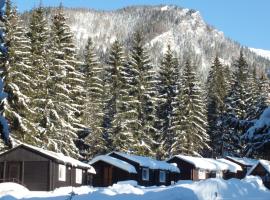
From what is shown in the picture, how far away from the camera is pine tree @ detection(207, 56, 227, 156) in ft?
248

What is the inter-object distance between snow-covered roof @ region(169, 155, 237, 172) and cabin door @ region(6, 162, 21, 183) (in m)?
23.6

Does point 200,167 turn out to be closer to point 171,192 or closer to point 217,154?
point 217,154

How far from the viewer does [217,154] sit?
7981cm

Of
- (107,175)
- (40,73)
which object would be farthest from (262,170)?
(40,73)

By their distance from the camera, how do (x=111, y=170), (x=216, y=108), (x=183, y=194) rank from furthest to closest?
(x=216, y=108) < (x=111, y=170) < (x=183, y=194)

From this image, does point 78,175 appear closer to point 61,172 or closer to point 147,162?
point 61,172

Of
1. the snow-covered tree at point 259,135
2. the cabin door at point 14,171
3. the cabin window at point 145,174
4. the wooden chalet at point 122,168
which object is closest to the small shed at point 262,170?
the wooden chalet at point 122,168

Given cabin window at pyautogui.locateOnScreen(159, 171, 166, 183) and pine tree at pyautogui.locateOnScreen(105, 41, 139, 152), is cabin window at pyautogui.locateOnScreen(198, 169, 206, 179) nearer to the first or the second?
cabin window at pyautogui.locateOnScreen(159, 171, 166, 183)

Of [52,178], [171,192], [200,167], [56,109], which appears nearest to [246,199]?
[171,192]

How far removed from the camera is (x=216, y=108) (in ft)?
252

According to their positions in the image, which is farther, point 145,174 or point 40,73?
point 145,174

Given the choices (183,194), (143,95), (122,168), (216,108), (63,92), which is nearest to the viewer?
(183,194)

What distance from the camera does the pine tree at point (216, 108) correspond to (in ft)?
248

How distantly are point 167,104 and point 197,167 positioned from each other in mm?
10837
